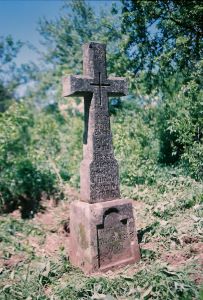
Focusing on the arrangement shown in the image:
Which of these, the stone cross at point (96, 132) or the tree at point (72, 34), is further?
the tree at point (72, 34)

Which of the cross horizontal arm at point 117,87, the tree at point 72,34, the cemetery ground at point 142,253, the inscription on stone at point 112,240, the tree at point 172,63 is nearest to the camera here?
the cemetery ground at point 142,253

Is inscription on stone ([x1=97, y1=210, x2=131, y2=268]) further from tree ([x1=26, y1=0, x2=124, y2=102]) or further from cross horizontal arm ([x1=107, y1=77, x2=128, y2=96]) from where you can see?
tree ([x1=26, y1=0, x2=124, y2=102])

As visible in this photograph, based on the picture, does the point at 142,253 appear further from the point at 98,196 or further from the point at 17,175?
the point at 17,175

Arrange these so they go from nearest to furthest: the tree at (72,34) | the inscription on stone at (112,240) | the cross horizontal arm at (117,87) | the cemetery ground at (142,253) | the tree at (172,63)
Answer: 1. the cemetery ground at (142,253)
2. the inscription on stone at (112,240)
3. the cross horizontal arm at (117,87)
4. the tree at (172,63)
5. the tree at (72,34)

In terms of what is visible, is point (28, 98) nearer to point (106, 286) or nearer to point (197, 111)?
point (197, 111)

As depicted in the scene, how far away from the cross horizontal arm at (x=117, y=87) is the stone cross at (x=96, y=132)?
2.7 inches

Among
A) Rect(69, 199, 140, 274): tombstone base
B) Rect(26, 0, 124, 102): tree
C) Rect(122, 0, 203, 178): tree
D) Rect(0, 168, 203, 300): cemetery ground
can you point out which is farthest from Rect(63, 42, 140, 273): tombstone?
Rect(26, 0, 124, 102): tree

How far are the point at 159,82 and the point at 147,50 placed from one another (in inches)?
53.0

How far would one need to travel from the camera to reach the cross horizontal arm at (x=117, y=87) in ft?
17.5

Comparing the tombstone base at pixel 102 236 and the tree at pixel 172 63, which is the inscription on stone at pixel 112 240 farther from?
the tree at pixel 172 63

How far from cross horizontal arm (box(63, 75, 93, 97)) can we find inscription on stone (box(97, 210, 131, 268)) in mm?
2092

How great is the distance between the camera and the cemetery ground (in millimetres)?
3929

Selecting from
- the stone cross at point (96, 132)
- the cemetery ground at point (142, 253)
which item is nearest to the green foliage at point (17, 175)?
→ the cemetery ground at point (142, 253)

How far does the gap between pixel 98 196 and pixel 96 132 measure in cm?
109
